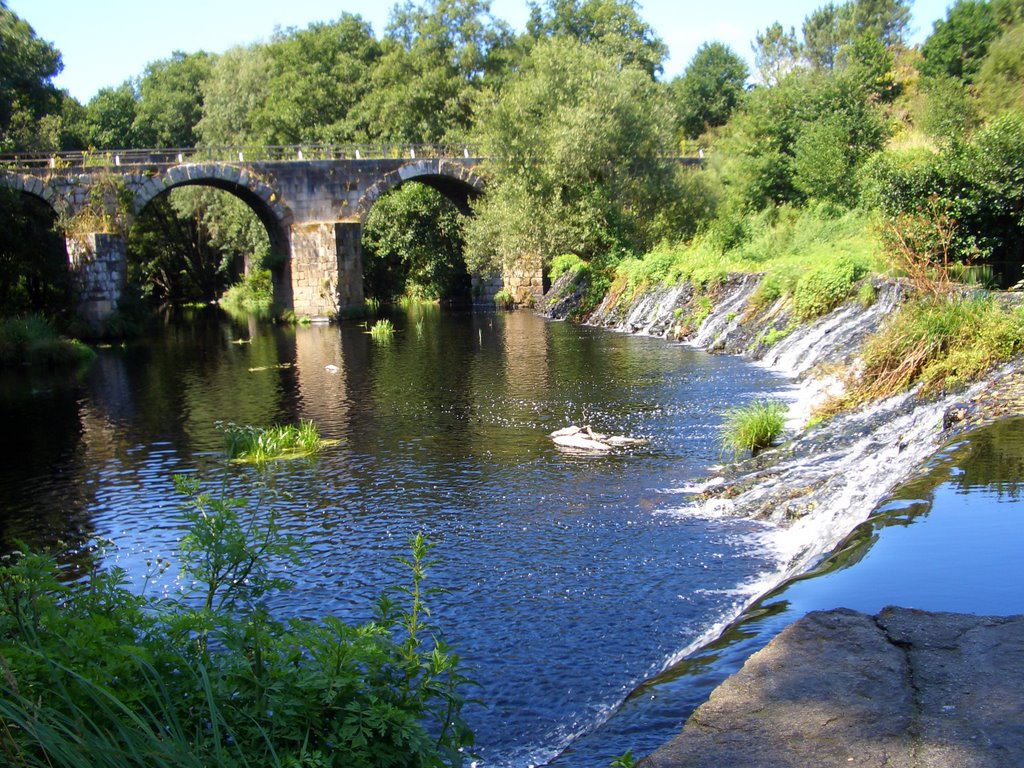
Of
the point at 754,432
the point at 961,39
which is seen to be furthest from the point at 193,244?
the point at 754,432

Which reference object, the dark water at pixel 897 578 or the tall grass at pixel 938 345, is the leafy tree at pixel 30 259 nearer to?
the tall grass at pixel 938 345

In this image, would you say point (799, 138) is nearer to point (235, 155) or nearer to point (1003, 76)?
point (1003, 76)

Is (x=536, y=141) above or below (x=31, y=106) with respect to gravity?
below

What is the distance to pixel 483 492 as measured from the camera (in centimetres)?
1208

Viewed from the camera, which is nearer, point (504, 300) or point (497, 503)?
point (497, 503)

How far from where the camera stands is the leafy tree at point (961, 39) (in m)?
50.0

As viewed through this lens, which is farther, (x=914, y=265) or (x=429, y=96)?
(x=429, y=96)

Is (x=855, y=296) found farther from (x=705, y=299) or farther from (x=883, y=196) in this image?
(x=705, y=299)

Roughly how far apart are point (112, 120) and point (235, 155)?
24732mm

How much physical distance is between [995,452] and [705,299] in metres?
17.8

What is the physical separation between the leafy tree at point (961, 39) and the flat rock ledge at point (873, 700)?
165ft

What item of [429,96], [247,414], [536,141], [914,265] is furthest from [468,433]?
[429,96]

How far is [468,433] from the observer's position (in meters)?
15.5

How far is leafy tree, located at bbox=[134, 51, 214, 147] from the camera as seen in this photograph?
6450 cm
